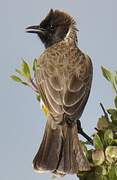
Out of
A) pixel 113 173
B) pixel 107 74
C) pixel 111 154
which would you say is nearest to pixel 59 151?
pixel 107 74

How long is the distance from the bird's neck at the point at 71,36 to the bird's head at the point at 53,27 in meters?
0.03

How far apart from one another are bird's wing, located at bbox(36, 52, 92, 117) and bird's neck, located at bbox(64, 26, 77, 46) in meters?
0.91

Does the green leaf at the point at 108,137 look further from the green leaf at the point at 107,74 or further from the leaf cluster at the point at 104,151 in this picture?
the green leaf at the point at 107,74

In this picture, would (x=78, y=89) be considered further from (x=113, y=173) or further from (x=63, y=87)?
(x=113, y=173)

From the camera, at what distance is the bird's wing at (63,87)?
3.99 meters

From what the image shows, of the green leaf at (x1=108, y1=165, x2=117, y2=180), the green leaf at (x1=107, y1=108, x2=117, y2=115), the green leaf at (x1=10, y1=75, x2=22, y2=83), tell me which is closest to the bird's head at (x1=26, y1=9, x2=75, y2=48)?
the green leaf at (x1=10, y1=75, x2=22, y2=83)

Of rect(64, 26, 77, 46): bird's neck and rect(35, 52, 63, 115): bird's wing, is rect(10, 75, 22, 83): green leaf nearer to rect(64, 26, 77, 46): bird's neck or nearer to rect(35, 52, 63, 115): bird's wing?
rect(35, 52, 63, 115): bird's wing

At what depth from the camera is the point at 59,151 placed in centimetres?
376

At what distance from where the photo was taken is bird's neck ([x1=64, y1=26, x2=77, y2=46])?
18.8 feet

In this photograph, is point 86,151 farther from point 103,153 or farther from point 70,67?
point 70,67

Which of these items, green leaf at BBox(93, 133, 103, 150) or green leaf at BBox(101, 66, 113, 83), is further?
green leaf at BBox(101, 66, 113, 83)

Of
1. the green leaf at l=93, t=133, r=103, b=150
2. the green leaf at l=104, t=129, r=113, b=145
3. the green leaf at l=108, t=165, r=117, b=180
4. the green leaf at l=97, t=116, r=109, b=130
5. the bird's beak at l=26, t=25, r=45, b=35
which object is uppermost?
the bird's beak at l=26, t=25, r=45, b=35

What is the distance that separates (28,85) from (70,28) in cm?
267

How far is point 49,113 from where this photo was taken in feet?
13.1
